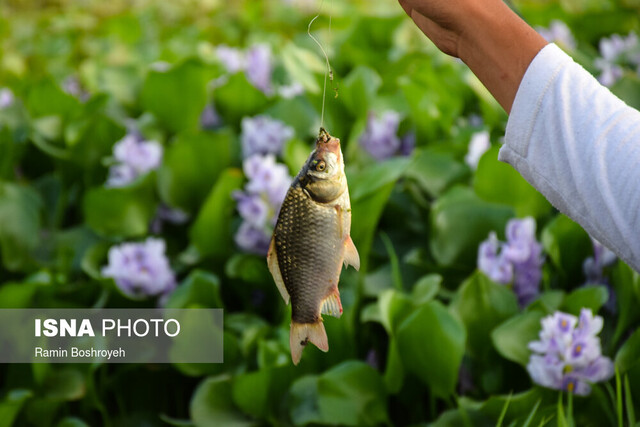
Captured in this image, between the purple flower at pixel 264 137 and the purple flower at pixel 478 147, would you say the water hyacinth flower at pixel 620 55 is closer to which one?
the purple flower at pixel 478 147

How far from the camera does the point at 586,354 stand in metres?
1.58

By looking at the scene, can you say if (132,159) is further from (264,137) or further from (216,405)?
(216,405)

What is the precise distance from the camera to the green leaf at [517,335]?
66.7 inches

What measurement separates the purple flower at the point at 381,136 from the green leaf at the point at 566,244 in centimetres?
71

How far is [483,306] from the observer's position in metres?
1.85

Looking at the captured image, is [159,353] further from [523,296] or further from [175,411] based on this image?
[523,296]

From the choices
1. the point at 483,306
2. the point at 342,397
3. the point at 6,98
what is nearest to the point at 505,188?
the point at 483,306

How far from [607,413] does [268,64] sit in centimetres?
204

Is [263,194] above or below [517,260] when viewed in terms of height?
above

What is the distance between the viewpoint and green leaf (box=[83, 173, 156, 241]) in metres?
2.38

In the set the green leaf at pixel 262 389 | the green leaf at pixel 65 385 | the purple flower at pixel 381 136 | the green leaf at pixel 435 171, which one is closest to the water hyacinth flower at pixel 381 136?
the purple flower at pixel 381 136

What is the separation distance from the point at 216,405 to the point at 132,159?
93cm

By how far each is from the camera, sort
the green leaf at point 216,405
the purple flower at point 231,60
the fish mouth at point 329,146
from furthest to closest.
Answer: the purple flower at point 231,60, the green leaf at point 216,405, the fish mouth at point 329,146

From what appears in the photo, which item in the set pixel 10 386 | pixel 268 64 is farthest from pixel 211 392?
pixel 268 64
